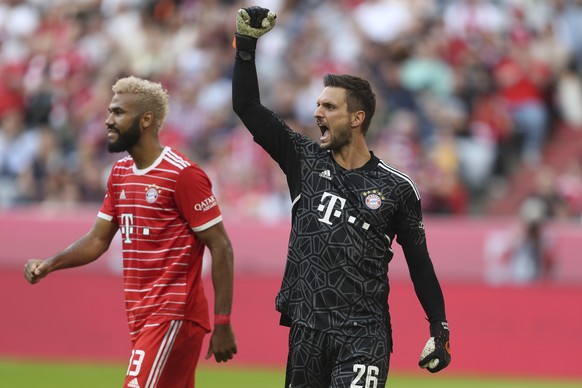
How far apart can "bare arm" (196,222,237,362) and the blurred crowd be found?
8.98 m

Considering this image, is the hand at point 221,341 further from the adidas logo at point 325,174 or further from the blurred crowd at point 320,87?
the blurred crowd at point 320,87

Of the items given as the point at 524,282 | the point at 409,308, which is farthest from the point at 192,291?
the point at 524,282

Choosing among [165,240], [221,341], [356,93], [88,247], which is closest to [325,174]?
[356,93]

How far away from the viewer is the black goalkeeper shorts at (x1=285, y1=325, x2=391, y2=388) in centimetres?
695

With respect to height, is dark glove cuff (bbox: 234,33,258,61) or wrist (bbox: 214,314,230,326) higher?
dark glove cuff (bbox: 234,33,258,61)

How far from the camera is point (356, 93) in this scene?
7.27m

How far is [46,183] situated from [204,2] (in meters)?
4.42

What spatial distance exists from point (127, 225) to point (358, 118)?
5.34 ft

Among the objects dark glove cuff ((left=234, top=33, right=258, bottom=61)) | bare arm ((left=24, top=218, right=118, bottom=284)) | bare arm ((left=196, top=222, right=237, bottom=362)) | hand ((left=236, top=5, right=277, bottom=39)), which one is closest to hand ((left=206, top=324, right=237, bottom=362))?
bare arm ((left=196, top=222, right=237, bottom=362))

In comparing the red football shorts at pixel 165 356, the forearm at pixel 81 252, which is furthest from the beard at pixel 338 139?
the forearm at pixel 81 252

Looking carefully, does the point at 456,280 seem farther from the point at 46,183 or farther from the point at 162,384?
the point at 162,384

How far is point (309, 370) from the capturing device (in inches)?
278

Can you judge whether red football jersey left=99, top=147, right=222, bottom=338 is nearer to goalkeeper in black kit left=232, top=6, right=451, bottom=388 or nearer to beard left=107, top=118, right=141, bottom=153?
beard left=107, top=118, right=141, bottom=153

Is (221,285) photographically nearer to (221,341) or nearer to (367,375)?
(221,341)
